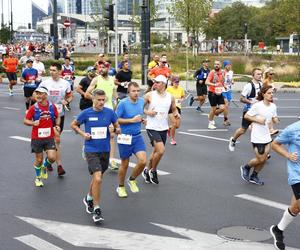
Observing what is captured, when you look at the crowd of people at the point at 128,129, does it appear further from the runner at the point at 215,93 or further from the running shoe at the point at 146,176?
the runner at the point at 215,93

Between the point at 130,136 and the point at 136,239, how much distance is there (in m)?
2.17

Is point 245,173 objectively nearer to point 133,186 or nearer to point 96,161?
point 133,186

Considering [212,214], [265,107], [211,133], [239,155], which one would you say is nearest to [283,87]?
[211,133]

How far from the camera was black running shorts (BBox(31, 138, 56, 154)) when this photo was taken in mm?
9188

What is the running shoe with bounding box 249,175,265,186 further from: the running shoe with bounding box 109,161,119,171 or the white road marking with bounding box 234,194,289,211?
the running shoe with bounding box 109,161,119,171

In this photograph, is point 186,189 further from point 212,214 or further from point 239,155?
point 239,155

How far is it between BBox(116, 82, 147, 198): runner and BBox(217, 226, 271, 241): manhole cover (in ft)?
6.51

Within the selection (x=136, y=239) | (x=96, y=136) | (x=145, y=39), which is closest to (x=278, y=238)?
(x=136, y=239)

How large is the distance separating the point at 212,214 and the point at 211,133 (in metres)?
7.27

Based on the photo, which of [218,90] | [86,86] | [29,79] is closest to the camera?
[86,86]

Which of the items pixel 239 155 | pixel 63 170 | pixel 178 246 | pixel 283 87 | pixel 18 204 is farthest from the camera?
pixel 283 87

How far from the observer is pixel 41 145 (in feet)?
30.3

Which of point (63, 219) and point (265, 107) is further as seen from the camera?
point (265, 107)

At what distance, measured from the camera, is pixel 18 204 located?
8.15 m
